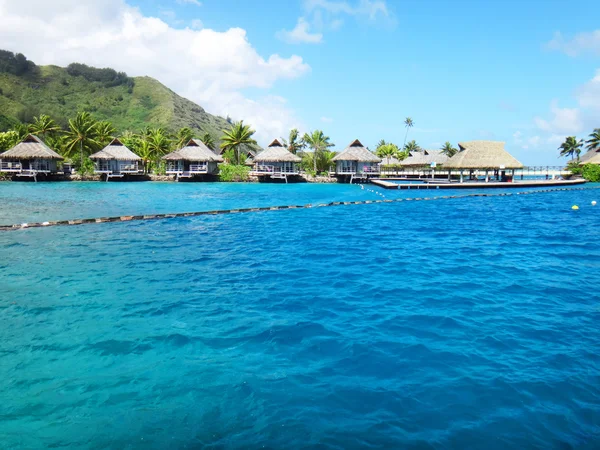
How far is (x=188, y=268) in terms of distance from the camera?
10.8 m

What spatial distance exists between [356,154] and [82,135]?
35.9m

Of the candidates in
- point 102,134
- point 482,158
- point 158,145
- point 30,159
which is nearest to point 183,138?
point 158,145

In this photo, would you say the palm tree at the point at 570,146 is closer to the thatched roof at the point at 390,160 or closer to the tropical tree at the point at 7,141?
the thatched roof at the point at 390,160

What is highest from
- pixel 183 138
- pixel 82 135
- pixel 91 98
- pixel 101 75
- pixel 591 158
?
pixel 101 75

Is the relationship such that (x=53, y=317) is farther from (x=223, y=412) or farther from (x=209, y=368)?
(x=223, y=412)

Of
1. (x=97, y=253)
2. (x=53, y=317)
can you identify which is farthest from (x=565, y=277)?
(x=97, y=253)

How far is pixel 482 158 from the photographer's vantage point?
48.2m

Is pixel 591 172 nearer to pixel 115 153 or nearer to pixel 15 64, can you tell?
pixel 115 153

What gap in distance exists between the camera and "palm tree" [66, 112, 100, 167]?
56719 millimetres

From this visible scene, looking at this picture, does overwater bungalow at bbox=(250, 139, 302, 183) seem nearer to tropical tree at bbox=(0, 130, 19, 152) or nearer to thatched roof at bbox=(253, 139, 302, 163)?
thatched roof at bbox=(253, 139, 302, 163)

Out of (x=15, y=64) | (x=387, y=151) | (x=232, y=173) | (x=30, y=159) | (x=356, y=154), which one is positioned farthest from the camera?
(x=15, y=64)

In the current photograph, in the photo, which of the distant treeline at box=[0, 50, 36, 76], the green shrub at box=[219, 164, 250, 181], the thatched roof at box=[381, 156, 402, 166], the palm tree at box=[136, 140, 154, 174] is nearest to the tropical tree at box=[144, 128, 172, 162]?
the palm tree at box=[136, 140, 154, 174]

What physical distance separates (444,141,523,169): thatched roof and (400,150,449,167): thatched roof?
13887 millimetres

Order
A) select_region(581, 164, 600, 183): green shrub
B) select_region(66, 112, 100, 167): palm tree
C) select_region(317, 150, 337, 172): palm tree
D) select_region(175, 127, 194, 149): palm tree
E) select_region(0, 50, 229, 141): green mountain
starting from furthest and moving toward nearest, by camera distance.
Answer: select_region(0, 50, 229, 141): green mountain
select_region(175, 127, 194, 149): palm tree
select_region(317, 150, 337, 172): palm tree
select_region(66, 112, 100, 167): palm tree
select_region(581, 164, 600, 183): green shrub
